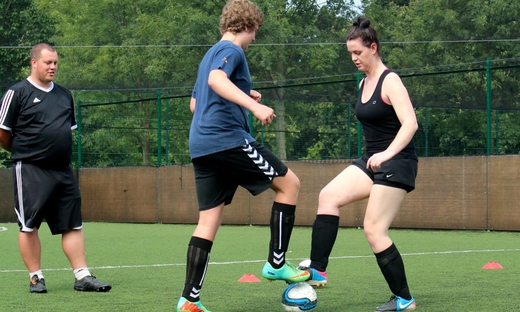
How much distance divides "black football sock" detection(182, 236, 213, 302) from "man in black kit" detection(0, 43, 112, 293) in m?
1.85

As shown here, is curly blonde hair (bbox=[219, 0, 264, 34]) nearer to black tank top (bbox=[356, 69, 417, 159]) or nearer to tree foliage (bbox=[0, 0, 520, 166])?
black tank top (bbox=[356, 69, 417, 159])

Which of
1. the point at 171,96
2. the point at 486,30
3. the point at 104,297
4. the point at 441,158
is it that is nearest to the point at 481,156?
the point at 441,158

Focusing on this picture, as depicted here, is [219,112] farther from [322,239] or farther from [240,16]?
[322,239]

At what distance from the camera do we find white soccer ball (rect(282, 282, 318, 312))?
5.58m

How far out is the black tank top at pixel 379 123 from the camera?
5.90 metres

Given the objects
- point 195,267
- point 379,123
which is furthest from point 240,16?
point 195,267

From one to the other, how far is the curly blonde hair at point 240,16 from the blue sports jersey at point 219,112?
147 mm

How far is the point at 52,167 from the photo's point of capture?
723 centimetres

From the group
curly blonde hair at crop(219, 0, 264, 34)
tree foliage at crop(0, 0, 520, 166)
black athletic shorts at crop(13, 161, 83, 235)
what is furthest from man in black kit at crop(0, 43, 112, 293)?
tree foliage at crop(0, 0, 520, 166)

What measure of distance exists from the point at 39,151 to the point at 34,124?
22cm

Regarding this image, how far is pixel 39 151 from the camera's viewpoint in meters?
7.12

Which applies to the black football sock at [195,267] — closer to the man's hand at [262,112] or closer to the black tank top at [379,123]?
the man's hand at [262,112]

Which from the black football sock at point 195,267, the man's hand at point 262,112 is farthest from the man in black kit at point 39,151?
the man's hand at point 262,112

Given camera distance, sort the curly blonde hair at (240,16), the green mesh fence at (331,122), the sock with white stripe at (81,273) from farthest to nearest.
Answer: the green mesh fence at (331,122)
the sock with white stripe at (81,273)
the curly blonde hair at (240,16)
